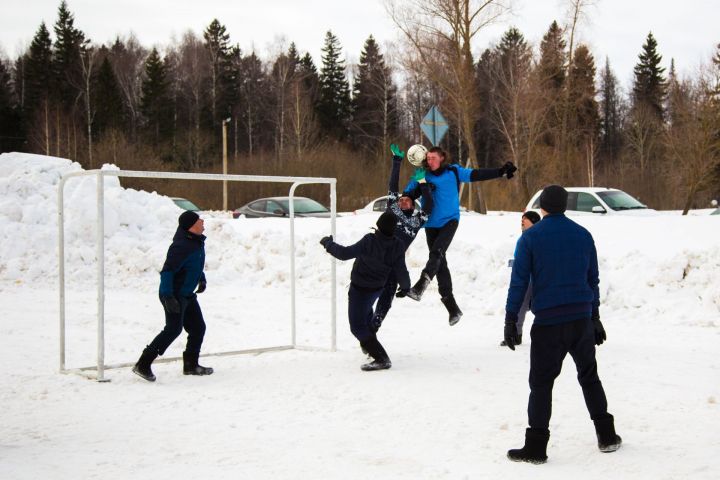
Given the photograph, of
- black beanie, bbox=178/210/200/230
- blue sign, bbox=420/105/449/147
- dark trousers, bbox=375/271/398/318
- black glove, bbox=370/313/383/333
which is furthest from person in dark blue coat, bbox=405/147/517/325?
blue sign, bbox=420/105/449/147

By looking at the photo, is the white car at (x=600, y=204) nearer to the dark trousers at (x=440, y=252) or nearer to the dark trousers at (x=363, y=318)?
the dark trousers at (x=440, y=252)

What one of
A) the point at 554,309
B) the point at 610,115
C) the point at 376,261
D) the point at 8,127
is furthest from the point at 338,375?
the point at 610,115

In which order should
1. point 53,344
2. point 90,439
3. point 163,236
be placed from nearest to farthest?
1. point 90,439
2. point 53,344
3. point 163,236

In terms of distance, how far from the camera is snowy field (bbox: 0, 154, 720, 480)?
5.25 m

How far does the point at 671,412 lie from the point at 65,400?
17.1ft

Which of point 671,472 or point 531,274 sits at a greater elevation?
point 531,274

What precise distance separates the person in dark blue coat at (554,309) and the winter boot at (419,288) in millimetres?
3104

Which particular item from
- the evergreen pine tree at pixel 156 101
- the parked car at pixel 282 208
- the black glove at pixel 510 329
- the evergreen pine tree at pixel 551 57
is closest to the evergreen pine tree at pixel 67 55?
the evergreen pine tree at pixel 156 101

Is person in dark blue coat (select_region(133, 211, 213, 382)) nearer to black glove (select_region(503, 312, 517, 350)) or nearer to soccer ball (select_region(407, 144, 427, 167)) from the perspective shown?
soccer ball (select_region(407, 144, 427, 167))

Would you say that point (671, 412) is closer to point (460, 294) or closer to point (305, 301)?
point (460, 294)

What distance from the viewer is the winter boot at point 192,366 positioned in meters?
8.19

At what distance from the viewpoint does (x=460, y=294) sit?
44.3ft

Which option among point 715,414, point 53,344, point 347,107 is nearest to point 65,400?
point 53,344

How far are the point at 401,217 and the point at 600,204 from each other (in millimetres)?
11006
